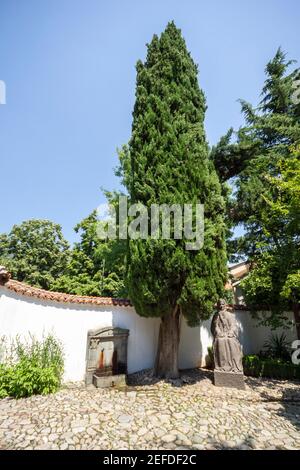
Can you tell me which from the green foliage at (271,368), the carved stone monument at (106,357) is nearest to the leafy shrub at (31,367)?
the carved stone monument at (106,357)

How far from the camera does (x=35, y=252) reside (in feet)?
79.3

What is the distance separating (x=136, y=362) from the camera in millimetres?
8469

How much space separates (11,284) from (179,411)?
17.2 feet

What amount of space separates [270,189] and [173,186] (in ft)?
17.2

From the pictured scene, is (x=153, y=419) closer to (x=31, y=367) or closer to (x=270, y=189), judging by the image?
(x=31, y=367)

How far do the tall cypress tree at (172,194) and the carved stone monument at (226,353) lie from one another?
2.85 feet

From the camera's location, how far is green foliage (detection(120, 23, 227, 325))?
7.16 metres

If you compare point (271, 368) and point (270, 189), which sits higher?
point (270, 189)

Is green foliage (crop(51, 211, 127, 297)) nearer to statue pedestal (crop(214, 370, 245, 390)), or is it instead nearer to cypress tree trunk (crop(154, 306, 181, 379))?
cypress tree trunk (crop(154, 306, 181, 379))

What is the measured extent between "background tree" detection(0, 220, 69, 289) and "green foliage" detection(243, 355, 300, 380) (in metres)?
18.3

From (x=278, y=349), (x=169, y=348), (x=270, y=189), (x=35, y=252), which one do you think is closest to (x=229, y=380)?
(x=169, y=348)

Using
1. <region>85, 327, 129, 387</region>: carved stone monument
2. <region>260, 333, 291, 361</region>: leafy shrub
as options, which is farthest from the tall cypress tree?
<region>260, 333, 291, 361</region>: leafy shrub
